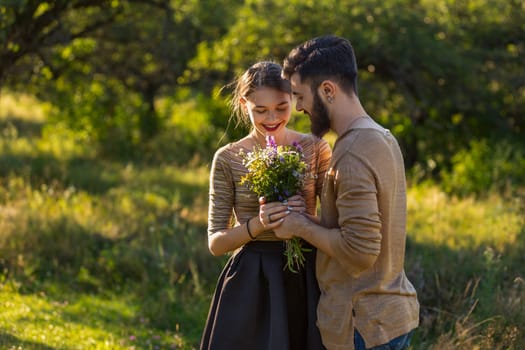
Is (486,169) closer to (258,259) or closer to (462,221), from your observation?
(462,221)

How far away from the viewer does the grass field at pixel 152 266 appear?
17.8ft

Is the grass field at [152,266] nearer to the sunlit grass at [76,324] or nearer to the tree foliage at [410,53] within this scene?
the sunlit grass at [76,324]

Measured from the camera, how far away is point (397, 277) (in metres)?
2.86

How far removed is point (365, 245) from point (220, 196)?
3.14 feet

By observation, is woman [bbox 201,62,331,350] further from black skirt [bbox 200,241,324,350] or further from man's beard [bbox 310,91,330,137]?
man's beard [bbox 310,91,330,137]

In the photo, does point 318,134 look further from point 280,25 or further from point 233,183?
point 280,25

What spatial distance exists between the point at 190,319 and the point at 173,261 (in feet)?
3.44

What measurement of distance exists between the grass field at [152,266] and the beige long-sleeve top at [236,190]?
1724 mm

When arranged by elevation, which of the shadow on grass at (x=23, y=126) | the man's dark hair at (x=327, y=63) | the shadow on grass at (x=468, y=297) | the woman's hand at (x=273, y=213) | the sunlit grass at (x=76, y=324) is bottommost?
the sunlit grass at (x=76, y=324)

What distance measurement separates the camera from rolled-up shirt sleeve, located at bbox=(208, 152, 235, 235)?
3373 millimetres

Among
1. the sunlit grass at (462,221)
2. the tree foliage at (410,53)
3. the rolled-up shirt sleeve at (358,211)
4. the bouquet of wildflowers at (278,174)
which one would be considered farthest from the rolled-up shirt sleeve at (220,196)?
the tree foliage at (410,53)

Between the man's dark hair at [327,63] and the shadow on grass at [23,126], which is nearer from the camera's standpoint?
the man's dark hair at [327,63]

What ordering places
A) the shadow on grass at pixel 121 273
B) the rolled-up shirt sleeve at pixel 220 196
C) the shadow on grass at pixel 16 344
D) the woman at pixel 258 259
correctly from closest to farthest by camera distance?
the woman at pixel 258 259
the rolled-up shirt sleeve at pixel 220 196
the shadow on grass at pixel 16 344
the shadow on grass at pixel 121 273

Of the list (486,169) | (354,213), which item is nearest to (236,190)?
(354,213)
